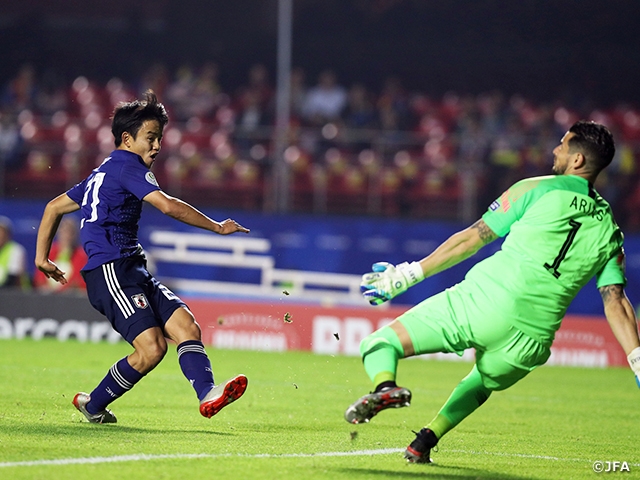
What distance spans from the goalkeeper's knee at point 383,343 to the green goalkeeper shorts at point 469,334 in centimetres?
8

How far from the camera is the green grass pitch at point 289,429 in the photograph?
509 centimetres

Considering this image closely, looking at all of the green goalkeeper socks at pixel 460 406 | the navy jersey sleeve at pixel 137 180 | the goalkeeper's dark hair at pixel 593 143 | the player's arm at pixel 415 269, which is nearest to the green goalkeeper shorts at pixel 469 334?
the player's arm at pixel 415 269

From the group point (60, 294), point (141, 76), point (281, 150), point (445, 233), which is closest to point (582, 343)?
point (445, 233)

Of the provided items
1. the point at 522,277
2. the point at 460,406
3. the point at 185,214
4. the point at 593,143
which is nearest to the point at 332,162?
the point at 185,214

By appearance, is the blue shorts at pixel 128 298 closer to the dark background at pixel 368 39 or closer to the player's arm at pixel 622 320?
the player's arm at pixel 622 320

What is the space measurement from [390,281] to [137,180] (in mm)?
1954

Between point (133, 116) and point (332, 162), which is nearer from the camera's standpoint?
point (133, 116)

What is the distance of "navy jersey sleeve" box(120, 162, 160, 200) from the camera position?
244 inches

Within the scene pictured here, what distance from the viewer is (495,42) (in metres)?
25.7

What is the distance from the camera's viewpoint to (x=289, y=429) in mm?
6855

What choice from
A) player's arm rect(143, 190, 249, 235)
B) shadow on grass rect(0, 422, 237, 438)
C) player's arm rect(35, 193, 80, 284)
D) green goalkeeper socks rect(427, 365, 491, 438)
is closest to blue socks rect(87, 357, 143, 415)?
shadow on grass rect(0, 422, 237, 438)

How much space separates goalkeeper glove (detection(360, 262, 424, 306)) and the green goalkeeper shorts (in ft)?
0.78

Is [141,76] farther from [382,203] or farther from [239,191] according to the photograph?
[382,203]

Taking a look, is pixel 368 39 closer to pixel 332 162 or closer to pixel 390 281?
pixel 332 162
